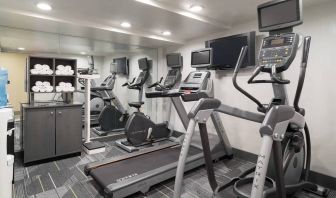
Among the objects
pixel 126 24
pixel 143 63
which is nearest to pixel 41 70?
pixel 126 24

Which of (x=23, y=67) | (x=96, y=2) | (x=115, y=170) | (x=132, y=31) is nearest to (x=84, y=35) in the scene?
(x=132, y=31)

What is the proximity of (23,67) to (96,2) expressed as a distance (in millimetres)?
2116

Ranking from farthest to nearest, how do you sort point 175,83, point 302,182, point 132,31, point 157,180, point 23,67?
point 175,83 < point 132,31 < point 23,67 < point 157,180 < point 302,182

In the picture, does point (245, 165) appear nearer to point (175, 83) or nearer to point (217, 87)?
point (217, 87)

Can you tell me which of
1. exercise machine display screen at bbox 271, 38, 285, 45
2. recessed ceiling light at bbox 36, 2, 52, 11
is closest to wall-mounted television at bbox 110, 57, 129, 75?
recessed ceiling light at bbox 36, 2, 52, 11

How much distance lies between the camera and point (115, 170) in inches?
113

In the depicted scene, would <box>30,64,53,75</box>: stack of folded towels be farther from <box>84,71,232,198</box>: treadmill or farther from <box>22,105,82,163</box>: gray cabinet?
<box>84,71,232,198</box>: treadmill

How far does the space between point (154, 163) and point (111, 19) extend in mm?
2511

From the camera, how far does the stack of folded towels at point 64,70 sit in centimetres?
379

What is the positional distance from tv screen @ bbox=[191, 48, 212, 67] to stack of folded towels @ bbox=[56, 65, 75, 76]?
2336 millimetres

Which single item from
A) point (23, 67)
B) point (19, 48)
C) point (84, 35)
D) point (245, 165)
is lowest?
point (245, 165)

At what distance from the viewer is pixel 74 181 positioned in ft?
9.49

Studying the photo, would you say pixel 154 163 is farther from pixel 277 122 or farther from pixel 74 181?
pixel 277 122

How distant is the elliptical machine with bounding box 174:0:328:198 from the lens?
1.63m
